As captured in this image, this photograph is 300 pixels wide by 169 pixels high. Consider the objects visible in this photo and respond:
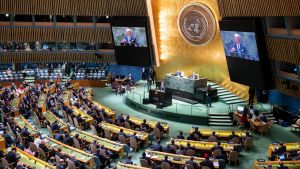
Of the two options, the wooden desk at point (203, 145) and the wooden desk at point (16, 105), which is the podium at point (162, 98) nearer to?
the wooden desk at point (203, 145)

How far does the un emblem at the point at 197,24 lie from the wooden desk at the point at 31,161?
53.6ft

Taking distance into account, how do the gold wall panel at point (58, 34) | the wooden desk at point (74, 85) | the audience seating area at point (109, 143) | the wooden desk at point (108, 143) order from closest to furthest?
the audience seating area at point (109, 143) < the wooden desk at point (108, 143) < the wooden desk at point (74, 85) < the gold wall panel at point (58, 34)

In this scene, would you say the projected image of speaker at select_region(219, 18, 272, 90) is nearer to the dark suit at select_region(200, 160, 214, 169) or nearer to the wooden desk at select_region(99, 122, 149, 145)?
the wooden desk at select_region(99, 122, 149, 145)

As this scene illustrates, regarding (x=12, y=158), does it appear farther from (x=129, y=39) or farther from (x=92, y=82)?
(x=92, y=82)

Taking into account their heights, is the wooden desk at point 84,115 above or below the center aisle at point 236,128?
above

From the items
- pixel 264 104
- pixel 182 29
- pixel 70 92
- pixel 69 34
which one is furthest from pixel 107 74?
pixel 264 104

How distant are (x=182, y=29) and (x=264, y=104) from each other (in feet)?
27.9

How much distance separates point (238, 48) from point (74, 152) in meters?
12.2

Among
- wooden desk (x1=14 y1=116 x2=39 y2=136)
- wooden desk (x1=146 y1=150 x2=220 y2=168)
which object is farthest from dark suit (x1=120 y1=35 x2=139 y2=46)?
wooden desk (x1=146 y1=150 x2=220 y2=168)

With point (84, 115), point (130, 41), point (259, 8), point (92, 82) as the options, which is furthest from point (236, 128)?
point (92, 82)

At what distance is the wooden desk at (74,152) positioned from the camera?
16092 millimetres

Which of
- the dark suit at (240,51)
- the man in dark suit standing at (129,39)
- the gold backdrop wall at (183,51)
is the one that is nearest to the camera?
the dark suit at (240,51)

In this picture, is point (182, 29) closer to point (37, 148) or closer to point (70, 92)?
point (70, 92)

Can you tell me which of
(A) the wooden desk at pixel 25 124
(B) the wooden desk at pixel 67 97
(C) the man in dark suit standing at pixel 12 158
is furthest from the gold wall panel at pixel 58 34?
(C) the man in dark suit standing at pixel 12 158
